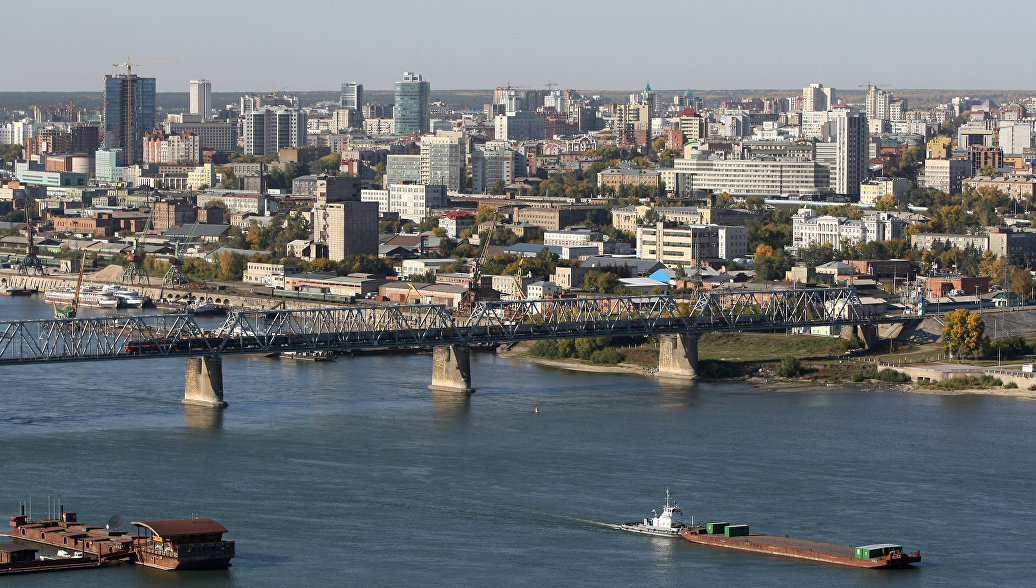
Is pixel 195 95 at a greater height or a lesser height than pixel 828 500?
greater

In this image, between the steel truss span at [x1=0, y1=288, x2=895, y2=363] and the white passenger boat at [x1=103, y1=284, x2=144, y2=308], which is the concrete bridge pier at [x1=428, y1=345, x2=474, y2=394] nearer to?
the steel truss span at [x1=0, y1=288, x2=895, y2=363]

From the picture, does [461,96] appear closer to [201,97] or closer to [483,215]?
[201,97]

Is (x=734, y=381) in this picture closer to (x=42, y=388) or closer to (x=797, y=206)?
(x=42, y=388)

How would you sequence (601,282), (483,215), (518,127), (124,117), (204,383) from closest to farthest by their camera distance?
(204,383), (601,282), (483,215), (124,117), (518,127)

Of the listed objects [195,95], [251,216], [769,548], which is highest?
[195,95]

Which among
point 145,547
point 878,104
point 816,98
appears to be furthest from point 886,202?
point 816,98

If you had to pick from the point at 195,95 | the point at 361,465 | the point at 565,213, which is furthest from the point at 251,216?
the point at 195,95
